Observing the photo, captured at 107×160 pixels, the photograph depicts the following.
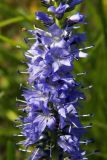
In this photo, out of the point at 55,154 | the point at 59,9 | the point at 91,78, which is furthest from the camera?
the point at 91,78

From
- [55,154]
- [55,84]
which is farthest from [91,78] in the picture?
[55,84]

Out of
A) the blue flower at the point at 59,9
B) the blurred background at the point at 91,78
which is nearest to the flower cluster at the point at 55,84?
the blue flower at the point at 59,9

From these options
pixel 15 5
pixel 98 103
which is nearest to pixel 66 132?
pixel 98 103

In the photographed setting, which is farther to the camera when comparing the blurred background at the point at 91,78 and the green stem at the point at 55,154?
the blurred background at the point at 91,78

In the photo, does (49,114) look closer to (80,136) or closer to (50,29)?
(80,136)

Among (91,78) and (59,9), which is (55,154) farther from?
(91,78)

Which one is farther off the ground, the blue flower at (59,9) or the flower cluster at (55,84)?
the blue flower at (59,9)

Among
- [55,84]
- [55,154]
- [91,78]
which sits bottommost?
[55,154]

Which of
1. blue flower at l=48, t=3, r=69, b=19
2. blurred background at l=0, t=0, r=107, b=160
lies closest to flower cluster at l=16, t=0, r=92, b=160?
blue flower at l=48, t=3, r=69, b=19

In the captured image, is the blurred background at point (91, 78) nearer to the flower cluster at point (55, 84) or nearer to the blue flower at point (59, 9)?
the flower cluster at point (55, 84)
